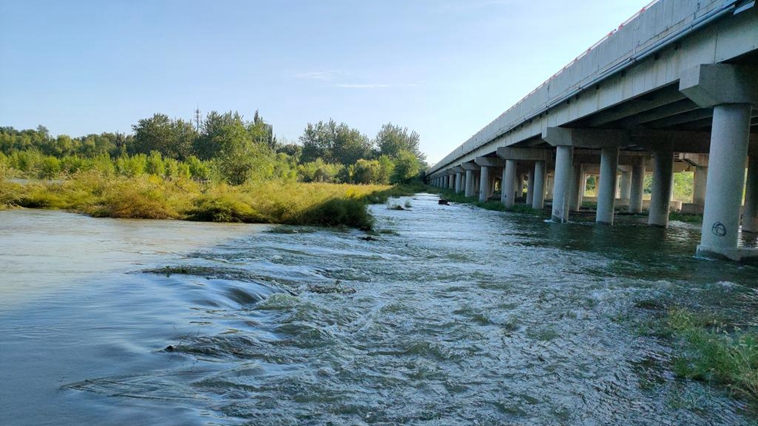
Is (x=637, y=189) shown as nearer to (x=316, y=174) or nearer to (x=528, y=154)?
(x=528, y=154)

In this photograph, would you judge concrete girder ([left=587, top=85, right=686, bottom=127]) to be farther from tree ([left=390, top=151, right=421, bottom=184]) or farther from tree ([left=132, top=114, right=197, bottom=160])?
tree ([left=132, top=114, right=197, bottom=160])

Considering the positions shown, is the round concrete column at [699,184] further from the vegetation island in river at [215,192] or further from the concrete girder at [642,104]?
the vegetation island in river at [215,192]

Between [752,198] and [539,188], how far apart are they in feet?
56.0

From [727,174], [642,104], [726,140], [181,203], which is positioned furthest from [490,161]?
[727,174]

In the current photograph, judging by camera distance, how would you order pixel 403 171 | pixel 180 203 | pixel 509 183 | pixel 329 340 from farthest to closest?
pixel 403 171 → pixel 509 183 → pixel 180 203 → pixel 329 340

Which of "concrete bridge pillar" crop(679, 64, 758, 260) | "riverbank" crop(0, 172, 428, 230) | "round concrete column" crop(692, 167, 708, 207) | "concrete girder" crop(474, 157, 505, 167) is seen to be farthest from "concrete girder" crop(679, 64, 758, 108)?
"concrete girder" crop(474, 157, 505, 167)

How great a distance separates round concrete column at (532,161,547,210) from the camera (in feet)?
152

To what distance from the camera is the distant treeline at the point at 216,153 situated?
118ft

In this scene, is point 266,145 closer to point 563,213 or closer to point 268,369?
point 563,213

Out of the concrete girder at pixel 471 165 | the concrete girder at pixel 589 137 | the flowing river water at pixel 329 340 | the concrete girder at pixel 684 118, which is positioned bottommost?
the flowing river water at pixel 329 340

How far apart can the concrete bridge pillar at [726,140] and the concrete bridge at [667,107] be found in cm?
3

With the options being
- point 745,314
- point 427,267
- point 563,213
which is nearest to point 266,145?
point 563,213

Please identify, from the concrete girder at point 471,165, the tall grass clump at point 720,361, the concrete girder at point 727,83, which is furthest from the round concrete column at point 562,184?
the concrete girder at point 471,165

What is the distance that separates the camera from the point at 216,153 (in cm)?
3762
